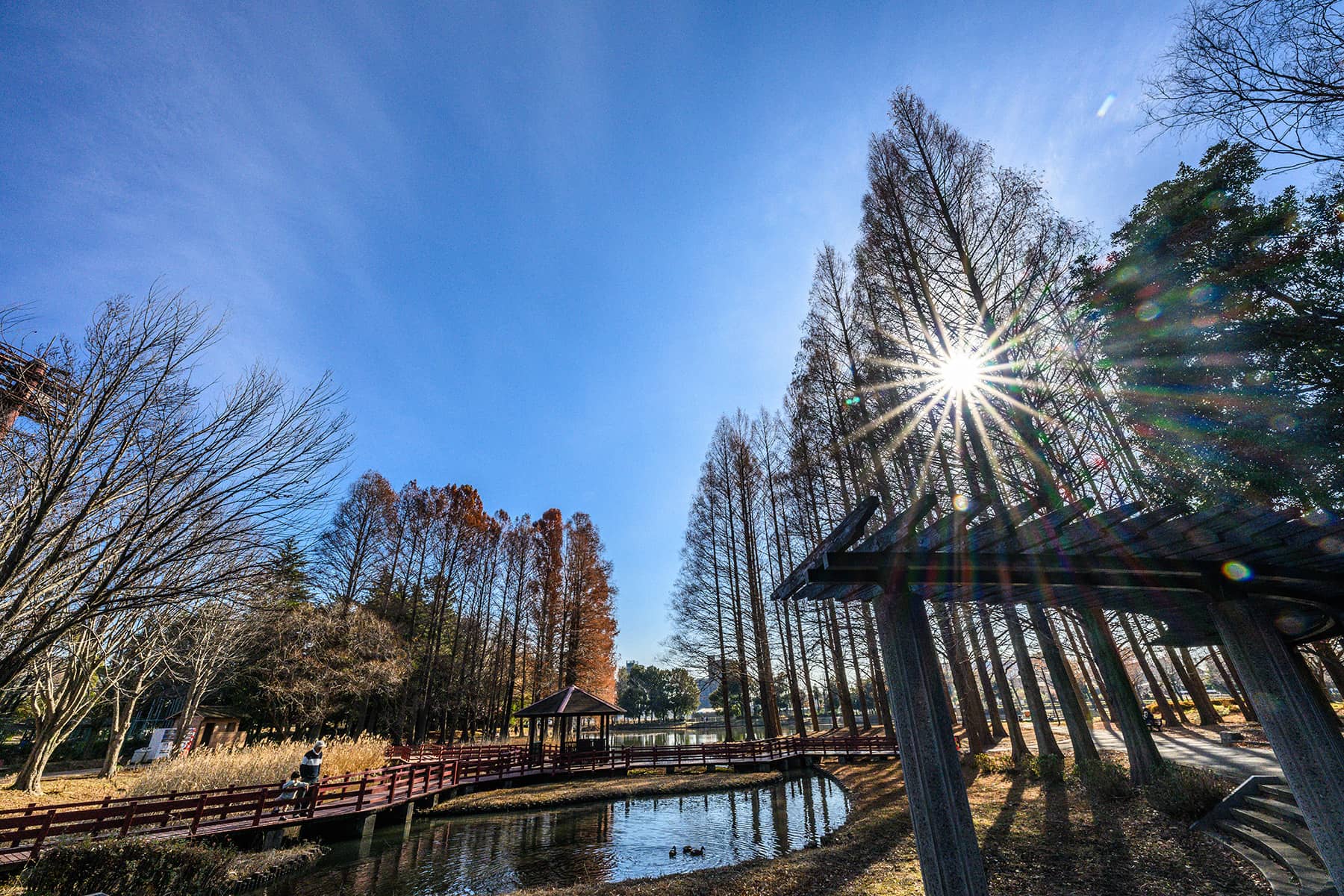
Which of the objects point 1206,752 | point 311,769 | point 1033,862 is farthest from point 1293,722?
point 311,769

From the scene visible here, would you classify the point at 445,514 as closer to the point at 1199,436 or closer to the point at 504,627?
the point at 504,627

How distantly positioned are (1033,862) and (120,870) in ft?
39.9

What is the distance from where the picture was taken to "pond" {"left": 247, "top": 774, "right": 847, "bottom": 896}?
29.0 ft

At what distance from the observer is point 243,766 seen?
42.0 feet

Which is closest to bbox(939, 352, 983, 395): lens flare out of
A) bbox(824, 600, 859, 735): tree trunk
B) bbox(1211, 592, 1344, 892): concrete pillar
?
bbox(1211, 592, 1344, 892): concrete pillar

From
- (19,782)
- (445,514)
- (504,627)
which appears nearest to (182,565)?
(19,782)

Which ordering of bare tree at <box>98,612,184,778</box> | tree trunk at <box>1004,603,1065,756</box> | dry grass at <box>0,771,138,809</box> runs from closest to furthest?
tree trunk at <box>1004,603,1065,756</box>, dry grass at <box>0,771,138,809</box>, bare tree at <box>98,612,184,778</box>

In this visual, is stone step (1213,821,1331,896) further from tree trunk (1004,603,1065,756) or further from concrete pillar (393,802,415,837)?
concrete pillar (393,802,415,837)

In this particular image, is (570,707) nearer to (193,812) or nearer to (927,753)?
(193,812)

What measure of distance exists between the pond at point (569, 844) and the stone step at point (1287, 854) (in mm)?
6163

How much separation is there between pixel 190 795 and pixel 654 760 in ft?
47.1

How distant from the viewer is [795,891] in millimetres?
6555

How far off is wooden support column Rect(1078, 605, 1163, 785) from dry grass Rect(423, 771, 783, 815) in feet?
38.0

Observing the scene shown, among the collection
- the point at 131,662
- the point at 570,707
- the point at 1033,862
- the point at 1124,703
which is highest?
the point at 131,662
